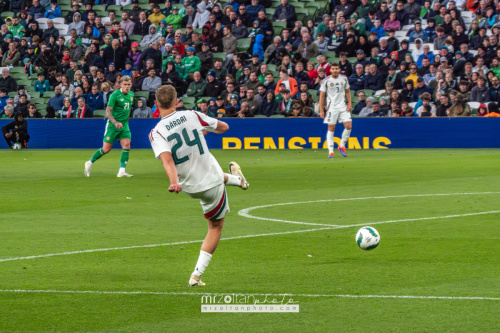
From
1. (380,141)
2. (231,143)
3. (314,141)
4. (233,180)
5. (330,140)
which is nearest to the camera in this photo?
(233,180)

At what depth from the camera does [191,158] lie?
7223 millimetres

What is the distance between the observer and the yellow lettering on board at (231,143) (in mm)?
27297

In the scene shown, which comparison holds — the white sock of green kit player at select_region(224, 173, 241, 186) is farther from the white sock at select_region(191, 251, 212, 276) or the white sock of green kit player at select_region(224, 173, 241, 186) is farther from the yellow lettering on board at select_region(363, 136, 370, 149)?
the yellow lettering on board at select_region(363, 136, 370, 149)

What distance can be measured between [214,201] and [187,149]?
1.73 feet

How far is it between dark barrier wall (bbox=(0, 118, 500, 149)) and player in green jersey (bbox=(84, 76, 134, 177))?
29.7 feet

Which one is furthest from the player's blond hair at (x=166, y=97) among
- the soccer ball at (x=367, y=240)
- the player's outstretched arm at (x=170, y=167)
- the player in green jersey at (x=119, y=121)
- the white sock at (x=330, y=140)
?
the white sock at (x=330, y=140)

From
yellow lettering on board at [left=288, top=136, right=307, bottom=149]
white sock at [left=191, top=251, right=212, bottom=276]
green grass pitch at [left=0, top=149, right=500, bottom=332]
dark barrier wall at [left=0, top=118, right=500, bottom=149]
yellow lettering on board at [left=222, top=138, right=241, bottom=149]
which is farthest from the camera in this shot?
yellow lettering on board at [left=222, top=138, right=241, bottom=149]

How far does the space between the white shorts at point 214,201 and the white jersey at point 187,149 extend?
6 cm

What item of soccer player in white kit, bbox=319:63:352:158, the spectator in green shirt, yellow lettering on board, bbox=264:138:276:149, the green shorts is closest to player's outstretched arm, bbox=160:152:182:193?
the green shorts

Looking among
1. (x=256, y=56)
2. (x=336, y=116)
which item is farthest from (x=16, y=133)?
(x=336, y=116)

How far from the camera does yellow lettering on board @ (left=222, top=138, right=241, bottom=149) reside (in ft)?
89.6

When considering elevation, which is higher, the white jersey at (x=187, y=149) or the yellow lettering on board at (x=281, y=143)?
the white jersey at (x=187, y=149)

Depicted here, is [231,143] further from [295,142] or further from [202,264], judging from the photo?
[202,264]

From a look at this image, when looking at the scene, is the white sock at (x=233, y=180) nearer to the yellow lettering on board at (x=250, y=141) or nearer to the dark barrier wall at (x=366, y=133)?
the dark barrier wall at (x=366, y=133)
